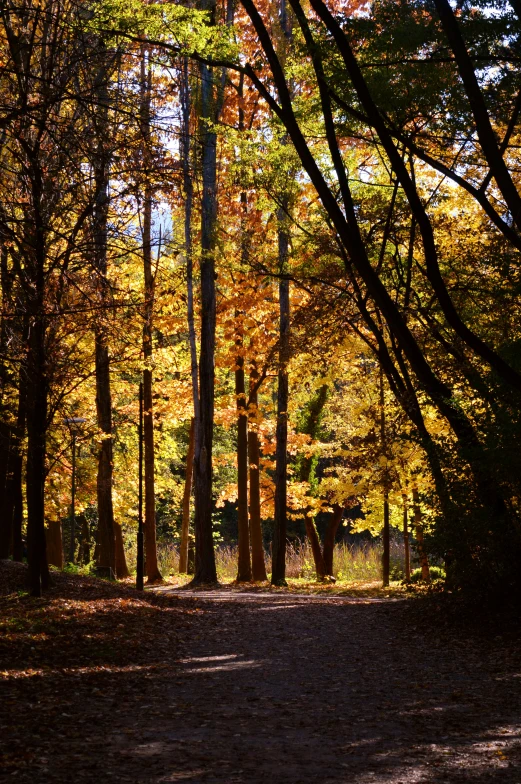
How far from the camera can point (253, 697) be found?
6.87 metres

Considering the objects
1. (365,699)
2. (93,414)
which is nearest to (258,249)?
(93,414)

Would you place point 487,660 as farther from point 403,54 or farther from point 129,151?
point 403,54

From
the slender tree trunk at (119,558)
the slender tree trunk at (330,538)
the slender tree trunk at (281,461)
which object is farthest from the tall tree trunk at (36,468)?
the slender tree trunk at (330,538)

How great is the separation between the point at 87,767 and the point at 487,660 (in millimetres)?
5210

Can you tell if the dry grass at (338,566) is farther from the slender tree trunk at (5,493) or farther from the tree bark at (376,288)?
the tree bark at (376,288)

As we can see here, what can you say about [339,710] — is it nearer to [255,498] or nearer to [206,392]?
[206,392]

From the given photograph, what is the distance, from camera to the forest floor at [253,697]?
4.75 meters

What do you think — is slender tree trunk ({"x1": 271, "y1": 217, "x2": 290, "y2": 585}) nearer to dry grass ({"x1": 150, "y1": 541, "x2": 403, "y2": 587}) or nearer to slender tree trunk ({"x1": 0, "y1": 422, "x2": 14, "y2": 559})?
dry grass ({"x1": 150, "y1": 541, "x2": 403, "y2": 587})

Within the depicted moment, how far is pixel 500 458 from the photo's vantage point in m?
9.84

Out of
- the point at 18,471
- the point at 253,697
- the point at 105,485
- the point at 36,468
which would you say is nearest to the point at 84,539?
the point at 105,485

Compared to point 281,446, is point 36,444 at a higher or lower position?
lower

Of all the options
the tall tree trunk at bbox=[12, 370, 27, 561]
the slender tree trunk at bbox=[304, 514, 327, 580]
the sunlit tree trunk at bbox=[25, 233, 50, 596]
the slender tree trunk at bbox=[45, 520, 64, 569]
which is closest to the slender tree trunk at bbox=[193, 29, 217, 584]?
the tall tree trunk at bbox=[12, 370, 27, 561]

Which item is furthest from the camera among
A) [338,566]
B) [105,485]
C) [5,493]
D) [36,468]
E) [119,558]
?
[338,566]

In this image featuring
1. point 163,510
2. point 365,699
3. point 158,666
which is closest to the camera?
point 365,699
